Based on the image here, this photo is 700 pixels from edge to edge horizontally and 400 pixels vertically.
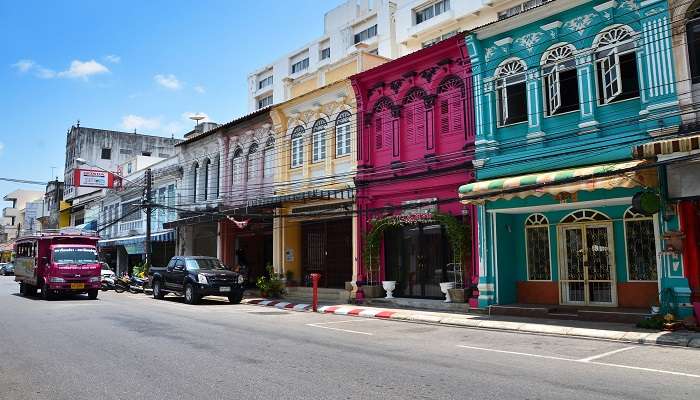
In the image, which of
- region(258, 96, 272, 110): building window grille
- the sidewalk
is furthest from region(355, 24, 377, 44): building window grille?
the sidewalk

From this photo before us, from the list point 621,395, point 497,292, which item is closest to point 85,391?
point 621,395

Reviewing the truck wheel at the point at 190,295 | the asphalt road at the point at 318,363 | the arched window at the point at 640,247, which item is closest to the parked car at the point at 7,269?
the truck wheel at the point at 190,295

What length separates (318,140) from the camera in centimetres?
2262

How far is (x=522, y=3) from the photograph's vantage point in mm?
32188

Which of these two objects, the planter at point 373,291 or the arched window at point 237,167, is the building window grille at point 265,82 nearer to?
the arched window at point 237,167

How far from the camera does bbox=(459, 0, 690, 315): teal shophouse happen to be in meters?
13.1

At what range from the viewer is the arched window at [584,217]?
15.3 metres

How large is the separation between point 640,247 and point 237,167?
18.7m

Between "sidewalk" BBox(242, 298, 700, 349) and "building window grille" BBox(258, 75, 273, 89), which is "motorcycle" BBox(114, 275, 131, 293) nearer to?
"sidewalk" BBox(242, 298, 700, 349)

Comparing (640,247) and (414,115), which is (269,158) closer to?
(414,115)

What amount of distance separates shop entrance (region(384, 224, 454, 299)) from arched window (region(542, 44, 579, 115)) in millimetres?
5443

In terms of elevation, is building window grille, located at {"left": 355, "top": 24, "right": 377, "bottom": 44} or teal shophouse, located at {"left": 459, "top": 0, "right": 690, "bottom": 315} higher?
building window grille, located at {"left": 355, "top": 24, "right": 377, "bottom": 44}

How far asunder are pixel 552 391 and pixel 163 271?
2000cm

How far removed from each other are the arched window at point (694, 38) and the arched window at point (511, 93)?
4.28 m
